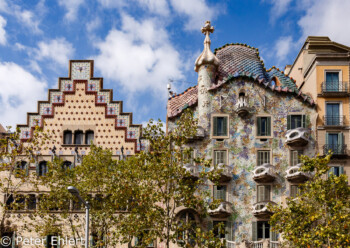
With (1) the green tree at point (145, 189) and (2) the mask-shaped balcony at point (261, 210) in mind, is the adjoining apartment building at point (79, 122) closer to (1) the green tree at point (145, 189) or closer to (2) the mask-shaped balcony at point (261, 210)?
(1) the green tree at point (145, 189)

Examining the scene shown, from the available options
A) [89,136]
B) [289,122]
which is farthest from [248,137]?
[89,136]

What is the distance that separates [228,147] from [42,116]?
1465cm

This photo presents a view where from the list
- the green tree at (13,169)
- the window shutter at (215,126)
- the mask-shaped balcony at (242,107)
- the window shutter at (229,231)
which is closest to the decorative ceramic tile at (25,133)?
the green tree at (13,169)

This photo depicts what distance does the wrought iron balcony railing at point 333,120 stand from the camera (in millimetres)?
35750

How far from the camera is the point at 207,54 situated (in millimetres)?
37750

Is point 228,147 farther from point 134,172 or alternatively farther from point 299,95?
point 134,172

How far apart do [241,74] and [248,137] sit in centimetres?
485

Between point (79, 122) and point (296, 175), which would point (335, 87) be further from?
point (79, 122)

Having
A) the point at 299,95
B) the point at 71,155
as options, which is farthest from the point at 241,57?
the point at 71,155

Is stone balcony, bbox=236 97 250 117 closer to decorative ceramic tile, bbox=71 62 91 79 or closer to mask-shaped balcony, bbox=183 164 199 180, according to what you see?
mask-shaped balcony, bbox=183 164 199 180

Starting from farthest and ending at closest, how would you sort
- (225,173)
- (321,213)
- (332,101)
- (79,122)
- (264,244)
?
(79,122), (332,101), (225,173), (264,244), (321,213)

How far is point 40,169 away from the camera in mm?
37406

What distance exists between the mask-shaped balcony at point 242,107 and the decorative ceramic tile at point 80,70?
477 inches

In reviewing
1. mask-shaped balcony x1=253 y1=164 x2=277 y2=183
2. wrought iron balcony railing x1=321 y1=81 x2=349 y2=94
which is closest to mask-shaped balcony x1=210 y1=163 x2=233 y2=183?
mask-shaped balcony x1=253 y1=164 x2=277 y2=183
